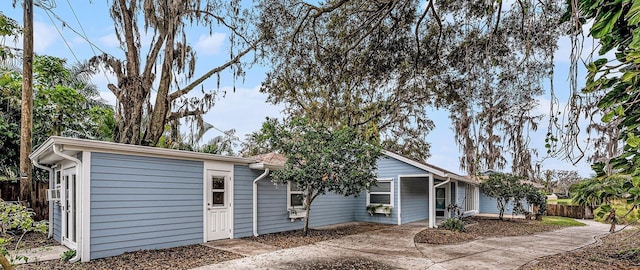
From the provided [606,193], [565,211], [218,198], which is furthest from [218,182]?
[565,211]

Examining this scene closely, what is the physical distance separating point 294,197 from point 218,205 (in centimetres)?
266

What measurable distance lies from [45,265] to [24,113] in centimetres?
493

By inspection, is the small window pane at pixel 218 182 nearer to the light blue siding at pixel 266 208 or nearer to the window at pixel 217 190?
the window at pixel 217 190

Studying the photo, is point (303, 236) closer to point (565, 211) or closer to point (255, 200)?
point (255, 200)

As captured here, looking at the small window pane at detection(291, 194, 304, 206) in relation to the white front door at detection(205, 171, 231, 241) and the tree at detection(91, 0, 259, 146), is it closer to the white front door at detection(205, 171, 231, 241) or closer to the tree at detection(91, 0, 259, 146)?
the white front door at detection(205, 171, 231, 241)

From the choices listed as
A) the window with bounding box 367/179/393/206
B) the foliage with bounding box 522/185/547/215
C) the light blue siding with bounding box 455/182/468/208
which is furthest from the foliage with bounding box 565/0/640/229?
the light blue siding with bounding box 455/182/468/208

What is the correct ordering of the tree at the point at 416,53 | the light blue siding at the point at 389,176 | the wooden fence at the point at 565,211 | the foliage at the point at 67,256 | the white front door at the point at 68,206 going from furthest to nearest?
the wooden fence at the point at 565,211
the light blue siding at the point at 389,176
the white front door at the point at 68,206
the foliage at the point at 67,256
the tree at the point at 416,53

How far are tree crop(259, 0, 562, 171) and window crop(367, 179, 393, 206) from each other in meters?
5.14

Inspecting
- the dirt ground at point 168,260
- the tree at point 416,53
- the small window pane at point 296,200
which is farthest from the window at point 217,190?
the tree at point 416,53

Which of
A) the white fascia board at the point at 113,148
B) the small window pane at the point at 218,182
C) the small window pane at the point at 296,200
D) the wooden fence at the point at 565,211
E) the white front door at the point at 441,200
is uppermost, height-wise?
the white fascia board at the point at 113,148

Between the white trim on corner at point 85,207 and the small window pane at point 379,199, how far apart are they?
9.34 meters

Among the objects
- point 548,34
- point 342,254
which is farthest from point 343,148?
point 548,34

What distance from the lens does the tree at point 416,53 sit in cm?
585

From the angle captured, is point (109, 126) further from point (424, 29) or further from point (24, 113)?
point (424, 29)
